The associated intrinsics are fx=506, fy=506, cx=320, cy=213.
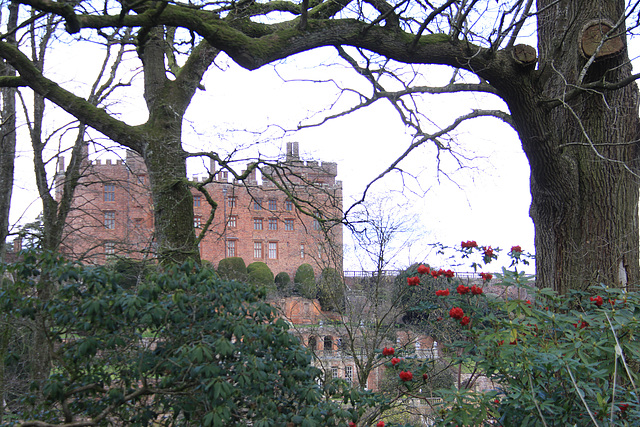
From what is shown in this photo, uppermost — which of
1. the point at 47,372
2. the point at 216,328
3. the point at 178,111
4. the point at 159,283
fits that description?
the point at 178,111

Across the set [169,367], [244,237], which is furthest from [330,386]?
[244,237]

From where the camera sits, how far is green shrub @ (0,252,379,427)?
2.11 meters

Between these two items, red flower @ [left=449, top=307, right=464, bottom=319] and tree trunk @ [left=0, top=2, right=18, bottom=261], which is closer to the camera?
red flower @ [left=449, top=307, right=464, bottom=319]

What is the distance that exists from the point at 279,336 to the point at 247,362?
0.87ft

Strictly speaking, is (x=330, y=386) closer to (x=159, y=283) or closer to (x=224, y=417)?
(x=224, y=417)

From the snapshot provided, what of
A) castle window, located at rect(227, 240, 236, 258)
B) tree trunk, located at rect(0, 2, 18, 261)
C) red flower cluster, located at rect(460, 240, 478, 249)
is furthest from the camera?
castle window, located at rect(227, 240, 236, 258)

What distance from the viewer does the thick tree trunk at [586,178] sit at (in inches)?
161

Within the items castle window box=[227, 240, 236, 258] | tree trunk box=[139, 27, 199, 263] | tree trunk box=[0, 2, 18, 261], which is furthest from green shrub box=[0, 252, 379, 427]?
castle window box=[227, 240, 236, 258]

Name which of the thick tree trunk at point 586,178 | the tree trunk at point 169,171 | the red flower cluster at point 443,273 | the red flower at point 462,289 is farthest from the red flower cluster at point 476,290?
the tree trunk at point 169,171

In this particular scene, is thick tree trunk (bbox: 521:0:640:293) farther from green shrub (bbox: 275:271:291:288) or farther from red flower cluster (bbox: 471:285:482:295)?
green shrub (bbox: 275:271:291:288)

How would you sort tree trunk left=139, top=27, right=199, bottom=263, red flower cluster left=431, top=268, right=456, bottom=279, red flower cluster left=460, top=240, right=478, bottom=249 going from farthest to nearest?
1. tree trunk left=139, top=27, right=199, bottom=263
2. red flower cluster left=460, top=240, right=478, bottom=249
3. red flower cluster left=431, top=268, right=456, bottom=279

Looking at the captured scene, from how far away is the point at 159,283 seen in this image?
230cm

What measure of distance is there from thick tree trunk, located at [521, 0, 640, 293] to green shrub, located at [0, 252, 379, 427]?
2.72m

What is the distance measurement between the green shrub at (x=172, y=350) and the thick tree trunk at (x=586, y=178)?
272cm
